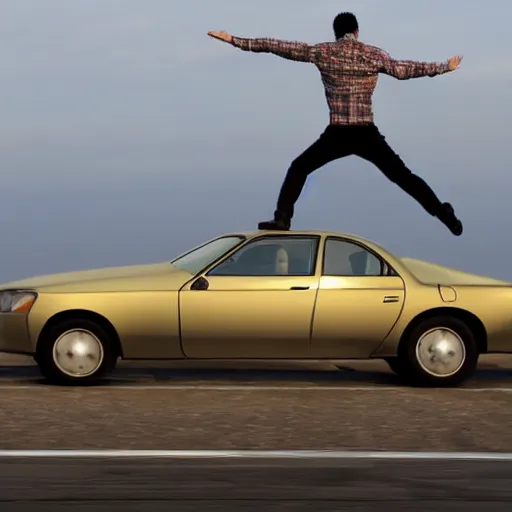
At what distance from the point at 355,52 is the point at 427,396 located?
3.62 meters

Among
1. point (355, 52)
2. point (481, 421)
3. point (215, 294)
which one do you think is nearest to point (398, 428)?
point (481, 421)

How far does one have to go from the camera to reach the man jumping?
Result: 509 inches

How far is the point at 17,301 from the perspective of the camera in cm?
1186

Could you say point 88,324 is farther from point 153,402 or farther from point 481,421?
point 481,421

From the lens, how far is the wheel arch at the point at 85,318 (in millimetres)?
11758

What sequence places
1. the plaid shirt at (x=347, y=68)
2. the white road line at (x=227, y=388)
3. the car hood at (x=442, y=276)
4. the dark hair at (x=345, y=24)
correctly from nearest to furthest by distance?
the white road line at (x=227, y=388), the car hood at (x=442, y=276), the plaid shirt at (x=347, y=68), the dark hair at (x=345, y=24)

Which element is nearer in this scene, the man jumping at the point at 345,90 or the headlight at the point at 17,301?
the headlight at the point at 17,301

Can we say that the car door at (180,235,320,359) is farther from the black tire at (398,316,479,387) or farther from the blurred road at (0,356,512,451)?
the black tire at (398,316,479,387)

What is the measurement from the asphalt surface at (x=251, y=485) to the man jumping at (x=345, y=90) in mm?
5538

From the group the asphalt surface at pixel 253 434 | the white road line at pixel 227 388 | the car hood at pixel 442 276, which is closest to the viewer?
Result: the asphalt surface at pixel 253 434

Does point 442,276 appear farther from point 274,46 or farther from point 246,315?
point 274,46

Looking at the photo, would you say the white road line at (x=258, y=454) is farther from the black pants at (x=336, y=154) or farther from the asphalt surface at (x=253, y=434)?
the black pants at (x=336, y=154)

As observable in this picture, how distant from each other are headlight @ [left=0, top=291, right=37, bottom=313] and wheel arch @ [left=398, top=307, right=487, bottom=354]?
11.3ft

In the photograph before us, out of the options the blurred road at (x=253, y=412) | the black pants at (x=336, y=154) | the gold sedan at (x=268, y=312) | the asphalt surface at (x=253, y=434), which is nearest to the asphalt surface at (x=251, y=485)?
the asphalt surface at (x=253, y=434)
